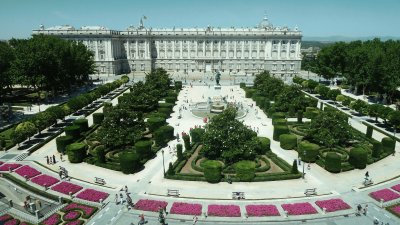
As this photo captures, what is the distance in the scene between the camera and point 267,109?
246ft

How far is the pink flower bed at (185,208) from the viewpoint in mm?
33719

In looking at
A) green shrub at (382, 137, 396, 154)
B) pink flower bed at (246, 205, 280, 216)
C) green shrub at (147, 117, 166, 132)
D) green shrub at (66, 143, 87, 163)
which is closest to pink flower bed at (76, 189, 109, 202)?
green shrub at (66, 143, 87, 163)

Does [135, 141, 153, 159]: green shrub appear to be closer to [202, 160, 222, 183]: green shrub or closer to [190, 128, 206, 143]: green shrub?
[190, 128, 206, 143]: green shrub

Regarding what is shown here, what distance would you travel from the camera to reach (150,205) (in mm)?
35125

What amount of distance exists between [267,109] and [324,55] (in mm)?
47951

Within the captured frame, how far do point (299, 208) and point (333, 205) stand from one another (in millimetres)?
3745

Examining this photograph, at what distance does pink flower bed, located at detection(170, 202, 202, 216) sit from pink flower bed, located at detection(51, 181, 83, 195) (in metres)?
12.4

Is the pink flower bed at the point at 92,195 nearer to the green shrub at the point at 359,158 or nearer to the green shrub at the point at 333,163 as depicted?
the green shrub at the point at 333,163

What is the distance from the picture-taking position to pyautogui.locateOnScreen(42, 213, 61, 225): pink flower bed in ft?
105

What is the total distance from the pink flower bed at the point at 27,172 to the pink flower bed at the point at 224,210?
79.5ft

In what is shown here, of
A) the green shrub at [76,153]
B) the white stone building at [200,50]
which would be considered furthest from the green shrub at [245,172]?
the white stone building at [200,50]

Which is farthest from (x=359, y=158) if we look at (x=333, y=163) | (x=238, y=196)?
(x=238, y=196)

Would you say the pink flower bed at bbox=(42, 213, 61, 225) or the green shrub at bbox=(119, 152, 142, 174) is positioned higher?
the green shrub at bbox=(119, 152, 142, 174)

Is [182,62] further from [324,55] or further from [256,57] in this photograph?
[324,55]
